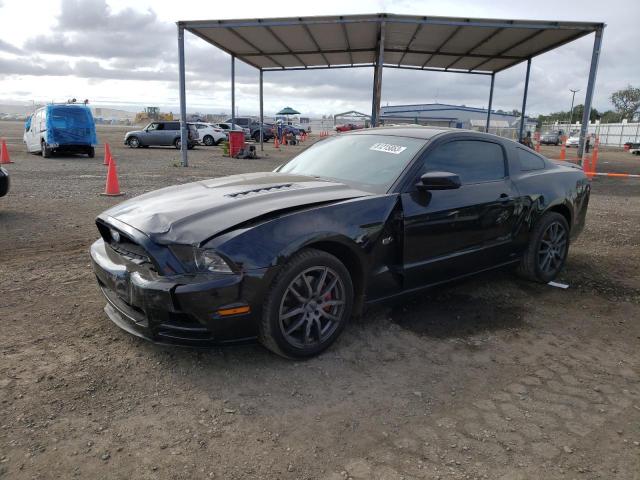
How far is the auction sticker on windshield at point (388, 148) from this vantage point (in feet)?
12.3

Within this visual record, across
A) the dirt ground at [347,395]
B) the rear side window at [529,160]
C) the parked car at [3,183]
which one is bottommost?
the dirt ground at [347,395]

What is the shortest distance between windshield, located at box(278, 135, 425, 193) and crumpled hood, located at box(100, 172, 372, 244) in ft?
0.61

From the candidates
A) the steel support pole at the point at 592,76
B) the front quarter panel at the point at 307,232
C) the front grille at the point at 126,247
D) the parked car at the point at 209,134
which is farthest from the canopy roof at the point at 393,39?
the parked car at the point at 209,134

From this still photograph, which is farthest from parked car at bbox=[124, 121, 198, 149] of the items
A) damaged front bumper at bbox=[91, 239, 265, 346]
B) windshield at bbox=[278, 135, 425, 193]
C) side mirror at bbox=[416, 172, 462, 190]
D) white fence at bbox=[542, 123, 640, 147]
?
white fence at bbox=[542, 123, 640, 147]

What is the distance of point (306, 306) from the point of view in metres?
2.94

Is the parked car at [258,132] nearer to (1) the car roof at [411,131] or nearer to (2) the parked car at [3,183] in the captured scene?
(2) the parked car at [3,183]

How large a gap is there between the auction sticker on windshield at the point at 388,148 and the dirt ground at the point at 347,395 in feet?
4.27

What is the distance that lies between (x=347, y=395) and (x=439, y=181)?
62.8 inches

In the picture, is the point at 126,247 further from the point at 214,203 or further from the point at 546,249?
the point at 546,249

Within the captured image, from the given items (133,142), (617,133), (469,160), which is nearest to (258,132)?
(133,142)

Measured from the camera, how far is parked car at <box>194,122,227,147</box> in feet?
92.9

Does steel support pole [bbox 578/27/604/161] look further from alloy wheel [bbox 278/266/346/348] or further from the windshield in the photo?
alloy wheel [bbox 278/266/346/348]

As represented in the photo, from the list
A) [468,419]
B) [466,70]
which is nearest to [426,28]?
[466,70]

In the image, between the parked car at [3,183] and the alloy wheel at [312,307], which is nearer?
the alloy wheel at [312,307]
